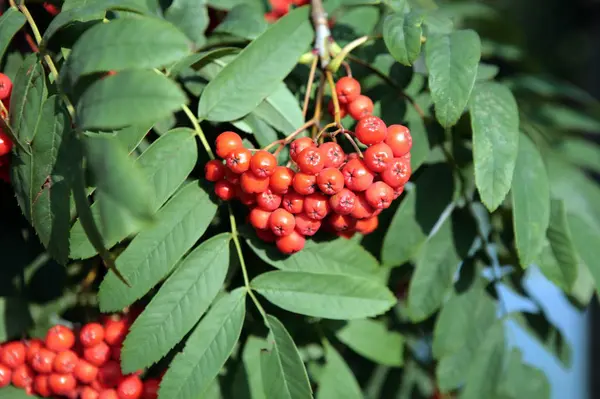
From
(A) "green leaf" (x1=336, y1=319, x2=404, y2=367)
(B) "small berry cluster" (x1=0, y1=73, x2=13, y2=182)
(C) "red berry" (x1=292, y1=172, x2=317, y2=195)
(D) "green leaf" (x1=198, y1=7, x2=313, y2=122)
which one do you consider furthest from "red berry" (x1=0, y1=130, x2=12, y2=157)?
(A) "green leaf" (x1=336, y1=319, x2=404, y2=367)

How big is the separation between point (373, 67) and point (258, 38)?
0.19m

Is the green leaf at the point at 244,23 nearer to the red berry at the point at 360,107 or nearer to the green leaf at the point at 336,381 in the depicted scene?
Result: the red berry at the point at 360,107

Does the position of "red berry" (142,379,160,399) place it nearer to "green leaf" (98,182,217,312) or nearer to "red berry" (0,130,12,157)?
"green leaf" (98,182,217,312)

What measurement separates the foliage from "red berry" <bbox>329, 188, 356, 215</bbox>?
115 mm

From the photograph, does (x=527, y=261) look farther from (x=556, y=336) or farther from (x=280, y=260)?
(x=556, y=336)

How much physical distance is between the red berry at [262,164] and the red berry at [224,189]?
2.6 inches

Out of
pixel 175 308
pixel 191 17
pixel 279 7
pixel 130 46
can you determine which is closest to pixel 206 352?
pixel 175 308

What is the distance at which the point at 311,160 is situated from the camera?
0.70 m

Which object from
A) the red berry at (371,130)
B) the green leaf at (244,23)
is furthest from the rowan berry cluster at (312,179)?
the green leaf at (244,23)

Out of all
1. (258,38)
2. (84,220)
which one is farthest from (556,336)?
(84,220)

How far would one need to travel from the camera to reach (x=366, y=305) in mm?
796

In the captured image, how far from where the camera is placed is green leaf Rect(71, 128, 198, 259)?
28.9 inches

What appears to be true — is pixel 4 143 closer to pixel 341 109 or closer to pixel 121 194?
pixel 121 194

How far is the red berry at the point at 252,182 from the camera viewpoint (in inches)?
28.4
